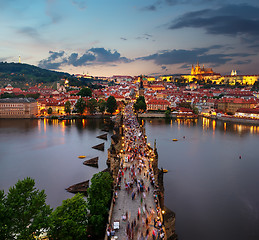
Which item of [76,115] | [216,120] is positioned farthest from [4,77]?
[216,120]

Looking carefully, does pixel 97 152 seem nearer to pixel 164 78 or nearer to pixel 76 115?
pixel 76 115

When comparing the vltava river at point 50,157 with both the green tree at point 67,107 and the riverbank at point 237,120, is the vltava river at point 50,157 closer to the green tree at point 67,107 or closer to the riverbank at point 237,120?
the green tree at point 67,107

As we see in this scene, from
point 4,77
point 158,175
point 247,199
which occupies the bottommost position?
point 247,199

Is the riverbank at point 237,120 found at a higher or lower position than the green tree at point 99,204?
higher

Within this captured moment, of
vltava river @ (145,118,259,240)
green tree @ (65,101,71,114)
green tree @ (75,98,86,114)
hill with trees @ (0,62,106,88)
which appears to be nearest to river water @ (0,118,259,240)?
vltava river @ (145,118,259,240)

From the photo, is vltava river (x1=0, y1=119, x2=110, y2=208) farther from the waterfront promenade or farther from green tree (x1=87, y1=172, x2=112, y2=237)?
green tree (x1=87, y1=172, x2=112, y2=237)

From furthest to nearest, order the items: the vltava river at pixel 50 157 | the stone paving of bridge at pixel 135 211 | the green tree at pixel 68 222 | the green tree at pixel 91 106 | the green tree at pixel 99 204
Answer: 1. the green tree at pixel 91 106
2. the vltava river at pixel 50 157
3. the green tree at pixel 99 204
4. the stone paving of bridge at pixel 135 211
5. the green tree at pixel 68 222

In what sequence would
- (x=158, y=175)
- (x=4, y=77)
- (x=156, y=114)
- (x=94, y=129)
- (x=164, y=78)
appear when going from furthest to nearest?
(x=164, y=78) → (x=4, y=77) → (x=156, y=114) → (x=94, y=129) → (x=158, y=175)

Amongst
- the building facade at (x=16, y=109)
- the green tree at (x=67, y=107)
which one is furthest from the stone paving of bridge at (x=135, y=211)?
the building facade at (x=16, y=109)

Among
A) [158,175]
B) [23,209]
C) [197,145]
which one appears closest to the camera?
[23,209]
